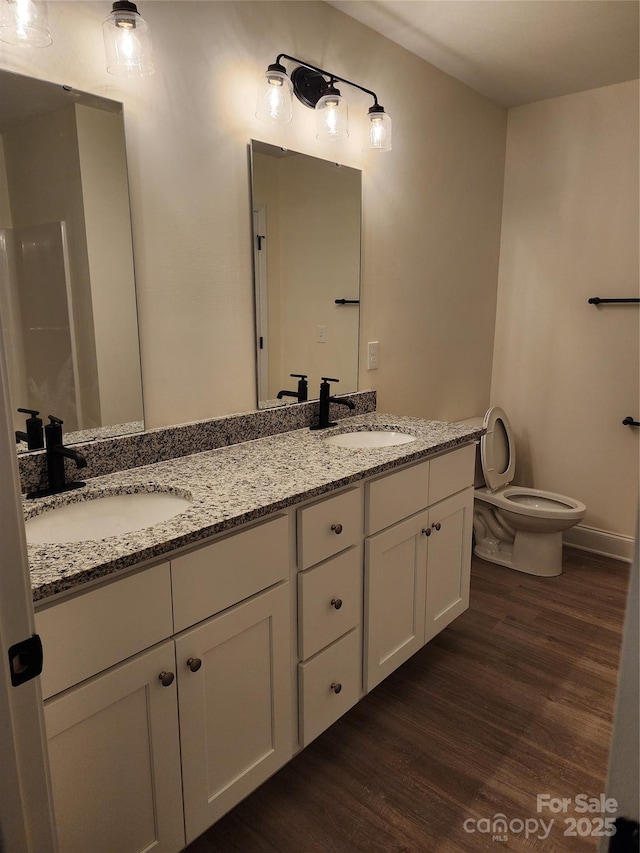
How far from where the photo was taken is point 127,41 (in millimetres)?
1456

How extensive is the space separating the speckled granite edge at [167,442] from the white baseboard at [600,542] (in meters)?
1.94

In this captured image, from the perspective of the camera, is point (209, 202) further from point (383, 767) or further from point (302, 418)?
point (383, 767)

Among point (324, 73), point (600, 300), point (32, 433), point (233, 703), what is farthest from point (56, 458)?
point (600, 300)

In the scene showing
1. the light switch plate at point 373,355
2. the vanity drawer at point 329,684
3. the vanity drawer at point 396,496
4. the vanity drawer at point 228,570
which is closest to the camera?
the vanity drawer at point 228,570

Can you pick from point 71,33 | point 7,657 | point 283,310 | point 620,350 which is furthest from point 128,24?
point 620,350

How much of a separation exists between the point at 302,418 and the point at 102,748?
132cm

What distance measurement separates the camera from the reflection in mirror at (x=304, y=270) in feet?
6.54

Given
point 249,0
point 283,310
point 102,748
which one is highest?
point 249,0

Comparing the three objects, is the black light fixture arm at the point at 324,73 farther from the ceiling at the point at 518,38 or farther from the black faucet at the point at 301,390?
the black faucet at the point at 301,390

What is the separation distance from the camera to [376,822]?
1540 millimetres

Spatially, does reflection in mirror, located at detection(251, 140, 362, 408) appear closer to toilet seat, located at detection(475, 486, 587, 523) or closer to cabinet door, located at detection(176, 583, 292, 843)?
cabinet door, located at detection(176, 583, 292, 843)

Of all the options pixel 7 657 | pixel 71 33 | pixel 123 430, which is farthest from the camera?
pixel 123 430

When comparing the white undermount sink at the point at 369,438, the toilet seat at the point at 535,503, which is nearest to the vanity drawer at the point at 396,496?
the white undermount sink at the point at 369,438

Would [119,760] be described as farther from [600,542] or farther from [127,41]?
[600,542]
